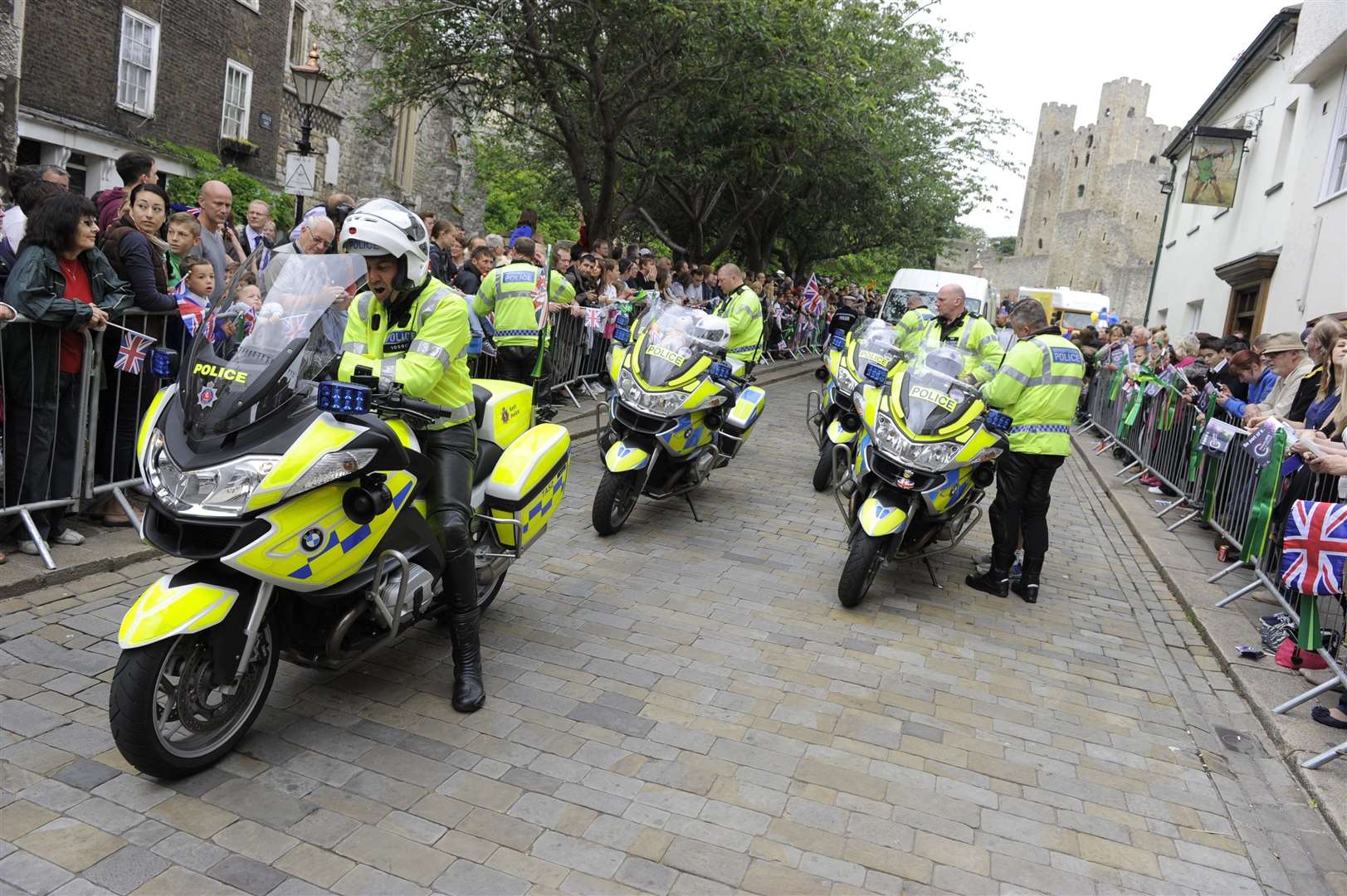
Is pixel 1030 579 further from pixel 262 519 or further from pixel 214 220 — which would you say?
pixel 214 220

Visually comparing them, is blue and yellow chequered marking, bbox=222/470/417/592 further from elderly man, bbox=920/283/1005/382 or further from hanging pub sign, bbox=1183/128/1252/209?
hanging pub sign, bbox=1183/128/1252/209

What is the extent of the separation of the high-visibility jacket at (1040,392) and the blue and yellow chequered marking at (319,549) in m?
4.30

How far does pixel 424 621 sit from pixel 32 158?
725 inches

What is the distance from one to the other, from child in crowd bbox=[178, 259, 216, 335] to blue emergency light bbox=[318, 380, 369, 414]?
3.50m

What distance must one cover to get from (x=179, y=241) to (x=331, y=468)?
390 centimetres

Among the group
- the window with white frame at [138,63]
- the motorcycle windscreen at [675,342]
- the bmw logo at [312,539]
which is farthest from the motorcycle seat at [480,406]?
the window with white frame at [138,63]

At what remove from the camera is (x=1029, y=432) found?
6.75 metres

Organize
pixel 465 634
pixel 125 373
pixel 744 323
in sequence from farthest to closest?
pixel 744 323 < pixel 125 373 < pixel 465 634

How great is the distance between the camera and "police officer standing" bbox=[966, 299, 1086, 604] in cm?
660

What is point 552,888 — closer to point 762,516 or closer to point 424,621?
point 424,621

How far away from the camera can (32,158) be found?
735 inches

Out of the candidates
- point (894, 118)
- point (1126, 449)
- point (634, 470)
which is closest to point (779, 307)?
point (894, 118)

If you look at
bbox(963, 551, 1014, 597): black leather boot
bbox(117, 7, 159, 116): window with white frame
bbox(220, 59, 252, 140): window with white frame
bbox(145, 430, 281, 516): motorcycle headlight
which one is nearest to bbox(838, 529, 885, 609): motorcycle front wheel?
bbox(963, 551, 1014, 597): black leather boot

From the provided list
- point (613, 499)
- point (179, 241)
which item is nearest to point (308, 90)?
point (179, 241)
